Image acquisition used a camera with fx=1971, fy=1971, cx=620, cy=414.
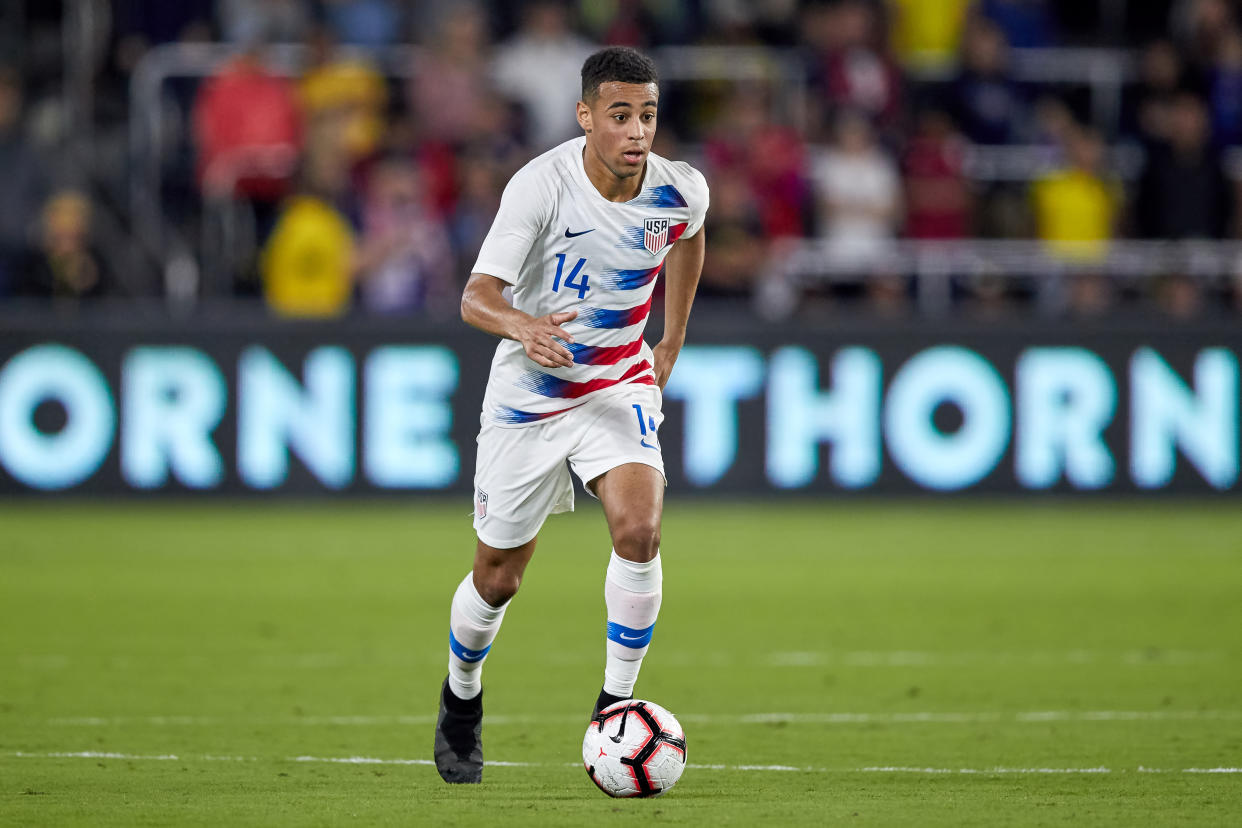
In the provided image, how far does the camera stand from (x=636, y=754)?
20.0 ft

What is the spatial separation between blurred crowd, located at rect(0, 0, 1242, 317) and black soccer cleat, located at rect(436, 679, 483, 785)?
9.79 meters

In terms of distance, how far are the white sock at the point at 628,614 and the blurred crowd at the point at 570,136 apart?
33.1 ft

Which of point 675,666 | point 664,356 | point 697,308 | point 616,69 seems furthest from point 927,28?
point 616,69

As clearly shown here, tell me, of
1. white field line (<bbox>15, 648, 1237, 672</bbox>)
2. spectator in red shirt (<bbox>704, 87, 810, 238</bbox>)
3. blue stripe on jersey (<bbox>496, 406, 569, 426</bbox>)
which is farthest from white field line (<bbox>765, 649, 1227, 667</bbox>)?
spectator in red shirt (<bbox>704, 87, 810, 238</bbox>)

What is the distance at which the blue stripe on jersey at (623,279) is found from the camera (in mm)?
6578

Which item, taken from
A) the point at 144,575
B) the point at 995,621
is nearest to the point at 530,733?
the point at 995,621

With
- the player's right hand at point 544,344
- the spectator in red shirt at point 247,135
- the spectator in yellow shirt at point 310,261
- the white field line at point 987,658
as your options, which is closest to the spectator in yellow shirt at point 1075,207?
the spectator in yellow shirt at point 310,261

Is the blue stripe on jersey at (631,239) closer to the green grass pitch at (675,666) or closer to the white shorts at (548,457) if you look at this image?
the white shorts at (548,457)

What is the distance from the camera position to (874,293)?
17.1 metres

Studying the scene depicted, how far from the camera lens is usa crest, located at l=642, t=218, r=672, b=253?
6.61 meters

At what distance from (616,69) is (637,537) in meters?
1.52

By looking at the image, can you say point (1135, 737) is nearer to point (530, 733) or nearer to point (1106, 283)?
point (530, 733)

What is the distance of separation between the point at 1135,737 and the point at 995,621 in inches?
139

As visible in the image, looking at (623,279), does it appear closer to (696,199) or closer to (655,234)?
(655,234)
